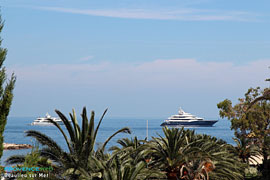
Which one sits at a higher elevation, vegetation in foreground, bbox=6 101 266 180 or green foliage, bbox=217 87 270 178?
green foliage, bbox=217 87 270 178

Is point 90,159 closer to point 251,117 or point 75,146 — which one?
point 75,146

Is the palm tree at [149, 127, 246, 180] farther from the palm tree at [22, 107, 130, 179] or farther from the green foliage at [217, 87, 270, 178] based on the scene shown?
the green foliage at [217, 87, 270, 178]

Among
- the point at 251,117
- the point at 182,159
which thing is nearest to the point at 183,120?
Answer: the point at 251,117

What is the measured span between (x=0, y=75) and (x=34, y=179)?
414 centimetres

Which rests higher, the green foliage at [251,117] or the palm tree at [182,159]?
the green foliage at [251,117]


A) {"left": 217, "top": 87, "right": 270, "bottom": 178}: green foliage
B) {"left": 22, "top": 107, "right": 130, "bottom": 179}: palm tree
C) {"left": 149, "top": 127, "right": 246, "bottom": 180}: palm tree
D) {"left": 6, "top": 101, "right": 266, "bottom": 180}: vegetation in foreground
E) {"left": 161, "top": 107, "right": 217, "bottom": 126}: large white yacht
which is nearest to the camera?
{"left": 6, "top": 101, "right": 266, "bottom": 180}: vegetation in foreground

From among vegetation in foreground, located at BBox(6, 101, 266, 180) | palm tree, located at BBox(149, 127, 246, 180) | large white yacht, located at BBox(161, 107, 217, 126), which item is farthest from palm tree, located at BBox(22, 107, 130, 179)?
large white yacht, located at BBox(161, 107, 217, 126)

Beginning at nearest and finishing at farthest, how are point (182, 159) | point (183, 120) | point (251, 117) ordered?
point (182, 159), point (251, 117), point (183, 120)

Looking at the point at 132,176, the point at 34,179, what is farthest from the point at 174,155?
the point at 34,179

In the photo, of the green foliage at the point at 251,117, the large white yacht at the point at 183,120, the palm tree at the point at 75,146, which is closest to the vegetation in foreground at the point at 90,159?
the palm tree at the point at 75,146

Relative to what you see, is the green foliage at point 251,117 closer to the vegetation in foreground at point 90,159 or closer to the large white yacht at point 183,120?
the vegetation in foreground at point 90,159

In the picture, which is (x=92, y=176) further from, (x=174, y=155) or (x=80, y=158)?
(x=174, y=155)

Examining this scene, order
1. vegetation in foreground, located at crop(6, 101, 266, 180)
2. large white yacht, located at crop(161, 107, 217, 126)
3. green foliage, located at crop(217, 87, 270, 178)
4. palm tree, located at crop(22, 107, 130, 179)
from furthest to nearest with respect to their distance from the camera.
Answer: large white yacht, located at crop(161, 107, 217, 126) < green foliage, located at crop(217, 87, 270, 178) < palm tree, located at crop(22, 107, 130, 179) < vegetation in foreground, located at crop(6, 101, 266, 180)

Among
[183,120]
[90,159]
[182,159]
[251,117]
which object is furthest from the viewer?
[183,120]
